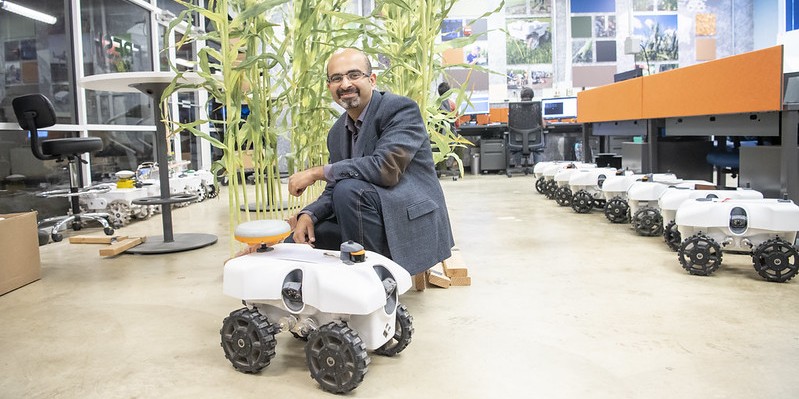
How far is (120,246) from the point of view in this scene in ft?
9.21

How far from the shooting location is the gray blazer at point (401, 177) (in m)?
1.52

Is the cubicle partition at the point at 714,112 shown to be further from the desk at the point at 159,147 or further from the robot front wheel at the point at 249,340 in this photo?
the desk at the point at 159,147

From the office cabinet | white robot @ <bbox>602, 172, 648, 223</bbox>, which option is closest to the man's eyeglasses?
white robot @ <bbox>602, 172, 648, 223</bbox>

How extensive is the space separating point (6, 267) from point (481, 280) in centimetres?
170

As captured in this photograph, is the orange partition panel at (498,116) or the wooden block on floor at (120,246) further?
the orange partition panel at (498,116)

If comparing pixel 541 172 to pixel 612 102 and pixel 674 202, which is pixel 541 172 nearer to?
pixel 612 102

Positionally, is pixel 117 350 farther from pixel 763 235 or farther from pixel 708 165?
pixel 708 165

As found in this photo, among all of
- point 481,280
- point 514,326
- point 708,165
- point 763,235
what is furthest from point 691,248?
point 708,165

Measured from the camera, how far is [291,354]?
1.45m

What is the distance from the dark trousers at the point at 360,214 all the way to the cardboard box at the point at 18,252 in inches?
52.9

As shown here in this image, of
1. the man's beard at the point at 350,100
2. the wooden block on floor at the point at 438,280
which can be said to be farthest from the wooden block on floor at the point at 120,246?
the man's beard at the point at 350,100

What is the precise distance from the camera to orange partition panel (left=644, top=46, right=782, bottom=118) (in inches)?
93.7

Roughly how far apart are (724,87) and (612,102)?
1.76 m

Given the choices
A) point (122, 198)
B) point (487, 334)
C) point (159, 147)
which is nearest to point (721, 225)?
point (487, 334)
